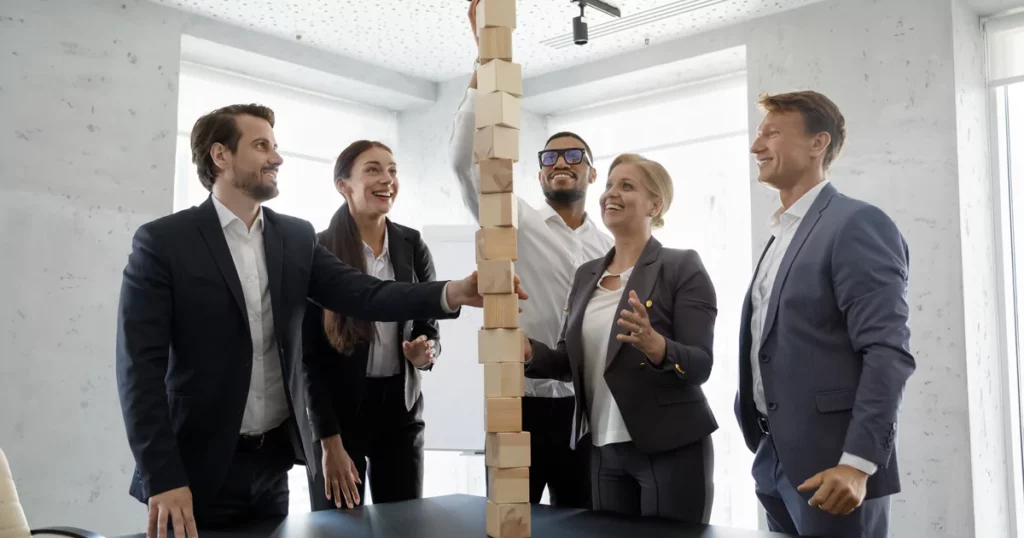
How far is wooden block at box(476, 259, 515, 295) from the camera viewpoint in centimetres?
142

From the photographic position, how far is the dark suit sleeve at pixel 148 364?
171cm

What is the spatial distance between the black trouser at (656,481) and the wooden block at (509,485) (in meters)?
0.66

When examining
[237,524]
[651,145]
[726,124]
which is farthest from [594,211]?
[237,524]

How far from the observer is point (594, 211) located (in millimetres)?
5418

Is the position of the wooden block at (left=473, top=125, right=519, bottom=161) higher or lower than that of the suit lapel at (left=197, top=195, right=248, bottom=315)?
higher

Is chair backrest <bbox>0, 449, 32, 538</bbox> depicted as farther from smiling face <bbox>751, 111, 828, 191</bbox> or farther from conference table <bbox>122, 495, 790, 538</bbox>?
smiling face <bbox>751, 111, 828, 191</bbox>

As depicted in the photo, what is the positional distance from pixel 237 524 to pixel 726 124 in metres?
3.95

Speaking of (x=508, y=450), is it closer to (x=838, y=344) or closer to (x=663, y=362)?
(x=663, y=362)

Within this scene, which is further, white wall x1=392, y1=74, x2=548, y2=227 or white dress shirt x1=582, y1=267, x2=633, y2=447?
white wall x1=392, y1=74, x2=548, y2=227

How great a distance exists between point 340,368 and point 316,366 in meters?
0.07

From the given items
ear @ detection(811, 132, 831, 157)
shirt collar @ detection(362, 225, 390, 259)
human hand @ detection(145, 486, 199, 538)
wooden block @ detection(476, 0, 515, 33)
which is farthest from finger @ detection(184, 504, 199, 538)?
ear @ detection(811, 132, 831, 157)

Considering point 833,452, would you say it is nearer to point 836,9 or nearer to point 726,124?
point 836,9

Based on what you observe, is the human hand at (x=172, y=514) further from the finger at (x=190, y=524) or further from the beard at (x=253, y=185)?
the beard at (x=253, y=185)

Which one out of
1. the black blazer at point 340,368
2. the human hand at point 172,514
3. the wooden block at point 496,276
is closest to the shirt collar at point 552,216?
the black blazer at point 340,368
